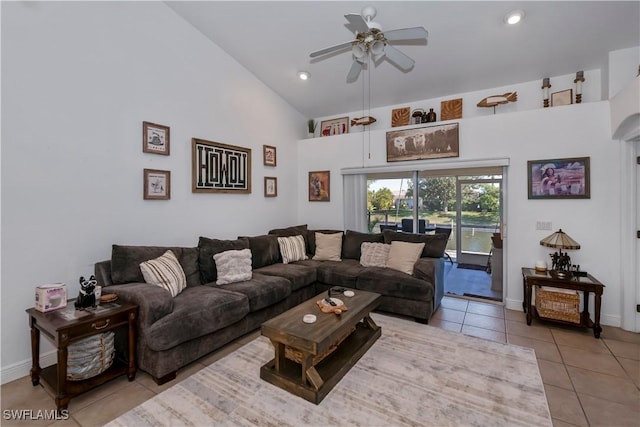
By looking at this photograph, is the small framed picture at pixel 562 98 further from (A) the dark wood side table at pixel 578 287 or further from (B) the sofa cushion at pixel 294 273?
(B) the sofa cushion at pixel 294 273

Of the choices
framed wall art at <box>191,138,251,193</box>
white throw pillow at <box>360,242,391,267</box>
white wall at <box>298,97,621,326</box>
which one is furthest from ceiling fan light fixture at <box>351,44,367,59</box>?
white throw pillow at <box>360,242,391,267</box>

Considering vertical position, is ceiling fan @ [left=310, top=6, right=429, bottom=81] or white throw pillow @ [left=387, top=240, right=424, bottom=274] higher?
ceiling fan @ [left=310, top=6, right=429, bottom=81]

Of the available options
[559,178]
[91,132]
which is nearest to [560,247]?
[559,178]

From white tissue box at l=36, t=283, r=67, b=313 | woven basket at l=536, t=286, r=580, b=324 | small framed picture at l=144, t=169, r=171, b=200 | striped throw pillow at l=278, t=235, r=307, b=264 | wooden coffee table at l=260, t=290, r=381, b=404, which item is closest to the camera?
wooden coffee table at l=260, t=290, r=381, b=404

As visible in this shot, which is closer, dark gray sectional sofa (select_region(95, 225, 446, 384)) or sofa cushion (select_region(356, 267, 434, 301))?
dark gray sectional sofa (select_region(95, 225, 446, 384))

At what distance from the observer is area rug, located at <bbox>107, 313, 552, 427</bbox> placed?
1923 mm

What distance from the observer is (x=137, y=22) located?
3.16 m

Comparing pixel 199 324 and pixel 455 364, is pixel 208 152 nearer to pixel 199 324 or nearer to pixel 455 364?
pixel 199 324

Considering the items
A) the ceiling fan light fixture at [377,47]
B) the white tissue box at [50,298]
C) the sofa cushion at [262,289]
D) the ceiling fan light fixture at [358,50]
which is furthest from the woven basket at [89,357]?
the ceiling fan light fixture at [377,47]

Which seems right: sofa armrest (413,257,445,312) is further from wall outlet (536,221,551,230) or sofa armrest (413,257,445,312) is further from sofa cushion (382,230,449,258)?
wall outlet (536,221,551,230)

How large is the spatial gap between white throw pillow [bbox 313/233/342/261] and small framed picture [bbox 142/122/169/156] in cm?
247

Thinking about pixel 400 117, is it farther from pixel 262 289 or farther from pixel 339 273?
pixel 262 289

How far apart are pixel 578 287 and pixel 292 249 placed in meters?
3.44

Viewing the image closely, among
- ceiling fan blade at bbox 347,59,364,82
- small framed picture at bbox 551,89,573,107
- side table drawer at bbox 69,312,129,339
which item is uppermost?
ceiling fan blade at bbox 347,59,364,82
